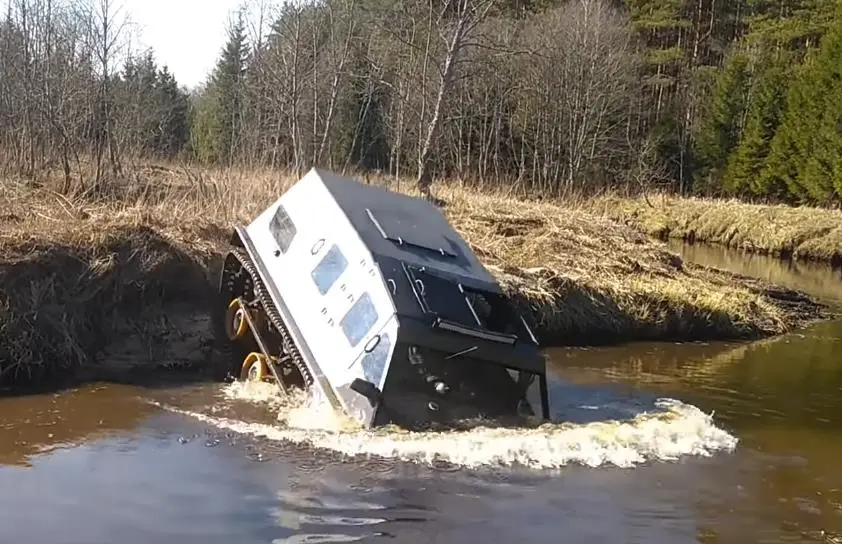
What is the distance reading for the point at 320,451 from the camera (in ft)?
28.8

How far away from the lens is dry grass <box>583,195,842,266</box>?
3292 cm

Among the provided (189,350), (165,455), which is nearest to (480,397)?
(165,455)

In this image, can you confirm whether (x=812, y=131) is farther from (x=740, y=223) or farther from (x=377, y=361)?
(x=377, y=361)

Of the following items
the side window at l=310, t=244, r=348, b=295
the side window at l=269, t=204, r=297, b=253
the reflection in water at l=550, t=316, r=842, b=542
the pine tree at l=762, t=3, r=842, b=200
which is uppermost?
the pine tree at l=762, t=3, r=842, b=200

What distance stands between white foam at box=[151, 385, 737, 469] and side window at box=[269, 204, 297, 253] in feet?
6.07

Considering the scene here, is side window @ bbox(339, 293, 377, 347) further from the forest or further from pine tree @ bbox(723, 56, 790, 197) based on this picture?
pine tree @ bbox(723, 56, 790, 197)

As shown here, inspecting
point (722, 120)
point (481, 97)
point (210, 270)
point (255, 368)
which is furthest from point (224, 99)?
point (255, 368)

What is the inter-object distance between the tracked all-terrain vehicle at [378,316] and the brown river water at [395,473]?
1.17 ft

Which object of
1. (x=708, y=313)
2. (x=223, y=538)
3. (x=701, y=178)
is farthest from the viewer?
(x=701, y=178)

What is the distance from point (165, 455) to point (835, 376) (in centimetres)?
1029

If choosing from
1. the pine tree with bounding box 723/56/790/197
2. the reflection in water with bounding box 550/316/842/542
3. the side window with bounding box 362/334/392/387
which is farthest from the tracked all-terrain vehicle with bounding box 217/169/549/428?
the pine tree with bounding box 723/56/790/197

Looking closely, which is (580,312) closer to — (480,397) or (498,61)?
(480,397)

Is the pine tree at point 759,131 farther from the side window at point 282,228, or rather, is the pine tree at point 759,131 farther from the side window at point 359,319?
the side window at point 359,319

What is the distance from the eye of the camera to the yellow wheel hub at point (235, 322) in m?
11.8
